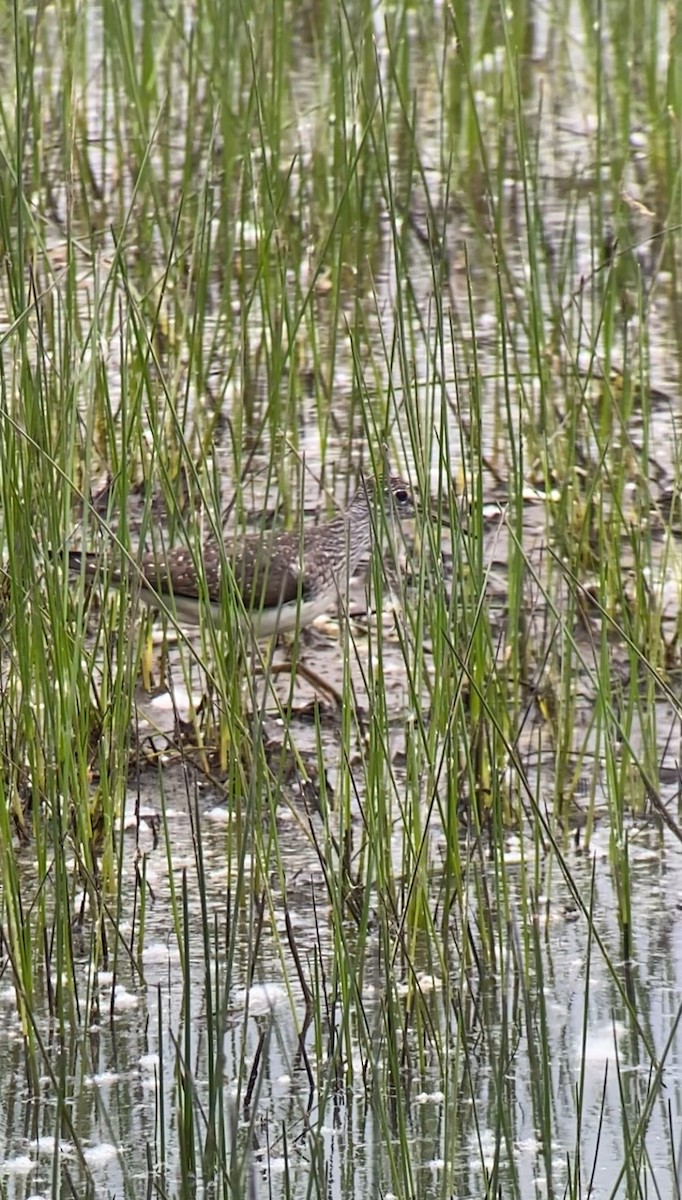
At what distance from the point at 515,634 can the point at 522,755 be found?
32cm

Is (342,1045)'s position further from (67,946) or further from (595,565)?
(595,565)

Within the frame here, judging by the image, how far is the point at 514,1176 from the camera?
2316 mm

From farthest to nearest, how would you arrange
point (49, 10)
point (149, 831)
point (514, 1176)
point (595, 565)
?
1. point (49, 10)
2. point (595, 565)
3. point (149, 831)
4. point (514, 1176)

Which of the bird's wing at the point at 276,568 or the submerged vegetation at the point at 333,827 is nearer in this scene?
the submerged vegetation at the point at 333,827

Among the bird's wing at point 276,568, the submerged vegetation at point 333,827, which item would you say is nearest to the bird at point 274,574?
the bird's wing at point 276,568

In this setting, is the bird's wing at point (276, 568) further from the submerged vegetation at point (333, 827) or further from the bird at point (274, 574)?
the submerged vegetation at point (333, 827)

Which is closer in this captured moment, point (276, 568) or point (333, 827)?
point (333, 827)

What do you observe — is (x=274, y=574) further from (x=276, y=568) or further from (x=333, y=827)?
(x=333, y=827)

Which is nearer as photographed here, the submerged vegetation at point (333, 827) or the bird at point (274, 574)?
the submerged vegetation at point (333, 827)

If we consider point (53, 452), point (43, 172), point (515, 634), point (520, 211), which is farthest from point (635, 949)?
point (520, 211)

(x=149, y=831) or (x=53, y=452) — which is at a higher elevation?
(x=53, y=452)

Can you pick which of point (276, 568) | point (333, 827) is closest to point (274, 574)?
point (276, 568)

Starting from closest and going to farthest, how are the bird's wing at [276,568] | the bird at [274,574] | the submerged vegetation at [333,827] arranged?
1. the submerged vegetation at [333,827]
2. the bird at [274,574]
3. the bird's wing at [276,568]

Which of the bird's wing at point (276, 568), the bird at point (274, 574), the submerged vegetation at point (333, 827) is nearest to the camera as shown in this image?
the submerged vegetation at point (333, 827)
